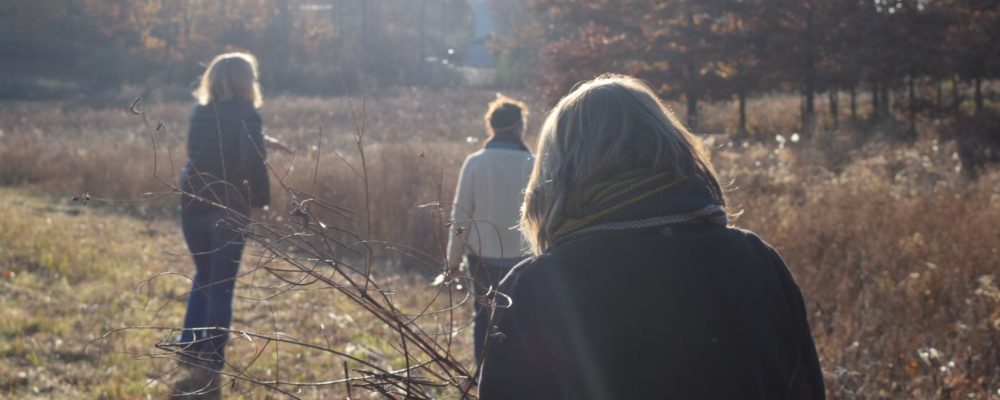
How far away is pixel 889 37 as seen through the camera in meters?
26.1

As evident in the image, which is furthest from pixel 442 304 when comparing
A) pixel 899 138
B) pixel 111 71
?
pixel 111 71

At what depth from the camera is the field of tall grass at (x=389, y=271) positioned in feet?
16.9

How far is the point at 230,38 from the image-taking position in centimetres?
4472

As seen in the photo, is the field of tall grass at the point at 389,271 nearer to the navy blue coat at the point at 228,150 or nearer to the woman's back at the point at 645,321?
the woman's back at the point at 645,321

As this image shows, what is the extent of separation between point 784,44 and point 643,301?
84.0 feet

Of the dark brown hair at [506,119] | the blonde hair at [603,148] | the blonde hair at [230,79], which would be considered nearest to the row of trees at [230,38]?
the blonde hair at [230,79]

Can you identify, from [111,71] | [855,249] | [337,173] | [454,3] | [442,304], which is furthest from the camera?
[454,3]

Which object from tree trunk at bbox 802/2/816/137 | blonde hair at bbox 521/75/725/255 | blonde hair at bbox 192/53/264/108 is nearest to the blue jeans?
blonde hair at bbox 192/53/264/108

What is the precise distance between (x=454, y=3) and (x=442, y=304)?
58590 millimetres

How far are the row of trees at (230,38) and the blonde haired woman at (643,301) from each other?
31.1ft

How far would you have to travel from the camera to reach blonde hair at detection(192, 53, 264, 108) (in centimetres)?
520

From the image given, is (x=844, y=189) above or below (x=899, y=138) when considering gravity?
above

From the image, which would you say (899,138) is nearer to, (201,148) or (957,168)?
(957,168)

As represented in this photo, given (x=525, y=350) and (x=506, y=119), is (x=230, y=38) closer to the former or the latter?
(x=506, y=119)
